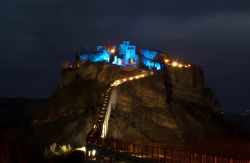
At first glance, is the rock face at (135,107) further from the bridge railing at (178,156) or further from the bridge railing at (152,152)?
the bridge railing at (178,156)

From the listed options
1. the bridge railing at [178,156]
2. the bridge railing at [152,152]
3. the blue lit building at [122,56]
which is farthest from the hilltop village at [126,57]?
the bridge railing at [178,156]

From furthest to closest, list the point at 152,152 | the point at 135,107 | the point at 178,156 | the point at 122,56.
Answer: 1. the point at 122,56
2. the point at 135,107
3. the point at 178,156
4. the point at 152,152

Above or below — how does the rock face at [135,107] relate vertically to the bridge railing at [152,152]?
above

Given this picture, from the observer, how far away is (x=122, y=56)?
345 ft

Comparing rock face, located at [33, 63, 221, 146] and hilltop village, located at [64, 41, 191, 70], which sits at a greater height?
hilltop village, located at [64, 41, 191, 70]

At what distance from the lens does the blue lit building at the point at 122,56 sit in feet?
342

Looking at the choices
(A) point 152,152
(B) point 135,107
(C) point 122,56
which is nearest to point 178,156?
(A) point 152,152

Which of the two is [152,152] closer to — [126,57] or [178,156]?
[178,156]

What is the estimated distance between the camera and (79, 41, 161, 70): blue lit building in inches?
4102

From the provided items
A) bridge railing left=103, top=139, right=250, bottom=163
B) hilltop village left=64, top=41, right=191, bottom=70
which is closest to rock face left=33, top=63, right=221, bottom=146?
hilltop village left=64, top=41, right=191, bottom=70

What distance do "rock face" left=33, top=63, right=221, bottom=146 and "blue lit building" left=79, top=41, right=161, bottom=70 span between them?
7.49 m

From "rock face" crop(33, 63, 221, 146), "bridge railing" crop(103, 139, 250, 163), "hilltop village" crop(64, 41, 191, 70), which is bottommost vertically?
"bridge railing" crop(103, 139, 250, 163)

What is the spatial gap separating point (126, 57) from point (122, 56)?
39.4 inches

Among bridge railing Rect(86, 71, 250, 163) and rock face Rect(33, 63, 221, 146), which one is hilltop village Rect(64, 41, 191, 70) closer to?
rock face Rect(33, 63, 221, 146)
